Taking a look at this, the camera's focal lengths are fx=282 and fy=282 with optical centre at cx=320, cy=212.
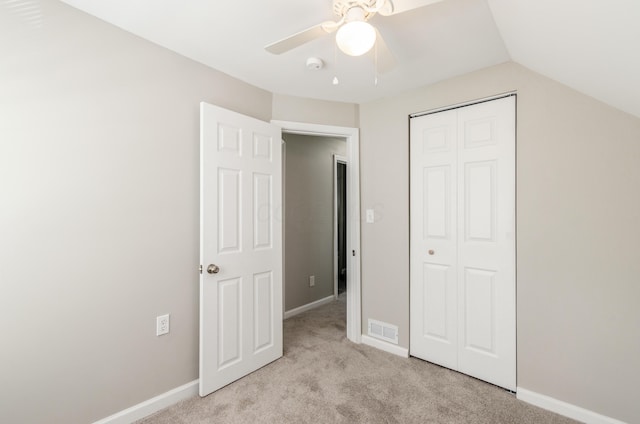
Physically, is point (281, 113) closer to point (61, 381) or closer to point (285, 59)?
point (285, 59)

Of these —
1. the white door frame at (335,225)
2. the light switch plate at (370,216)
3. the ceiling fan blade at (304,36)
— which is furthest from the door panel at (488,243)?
the white door frame at (335,225)

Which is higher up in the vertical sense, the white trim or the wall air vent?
the white trim

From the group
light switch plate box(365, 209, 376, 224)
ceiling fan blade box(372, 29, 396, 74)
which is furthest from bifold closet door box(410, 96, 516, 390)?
ceiling fan blade box(372, 29, 396, 74)

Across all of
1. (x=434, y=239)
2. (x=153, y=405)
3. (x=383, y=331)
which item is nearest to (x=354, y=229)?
(x=434, y=239)

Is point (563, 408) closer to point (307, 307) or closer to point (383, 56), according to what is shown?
point (383, 56)

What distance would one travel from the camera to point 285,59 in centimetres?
196

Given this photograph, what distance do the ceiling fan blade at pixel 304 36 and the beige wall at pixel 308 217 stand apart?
2165 mm

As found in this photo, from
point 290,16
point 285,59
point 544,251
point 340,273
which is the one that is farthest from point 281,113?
point 340,273

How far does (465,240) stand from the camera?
2205 mm

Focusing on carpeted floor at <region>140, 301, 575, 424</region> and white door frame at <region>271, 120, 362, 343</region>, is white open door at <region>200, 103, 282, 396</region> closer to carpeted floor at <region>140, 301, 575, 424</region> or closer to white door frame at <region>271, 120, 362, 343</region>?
carpeted floor at <region>140, 301, 575, 424</region>

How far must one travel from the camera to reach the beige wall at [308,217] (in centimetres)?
355

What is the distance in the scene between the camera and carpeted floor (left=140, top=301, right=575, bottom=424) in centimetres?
174

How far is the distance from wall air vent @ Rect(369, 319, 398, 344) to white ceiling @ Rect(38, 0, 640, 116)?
2.17 meters

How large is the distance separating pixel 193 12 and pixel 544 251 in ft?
8.37
